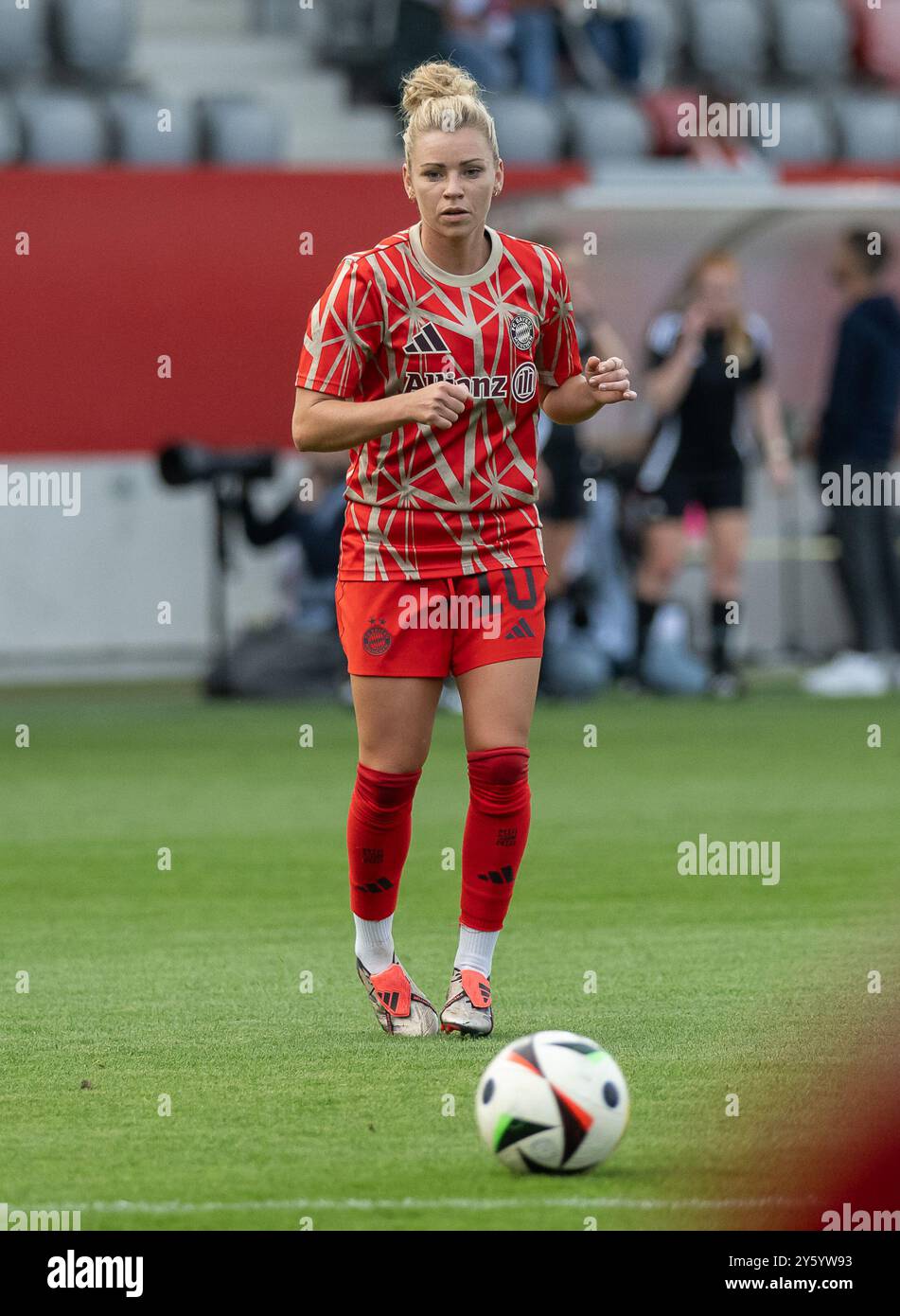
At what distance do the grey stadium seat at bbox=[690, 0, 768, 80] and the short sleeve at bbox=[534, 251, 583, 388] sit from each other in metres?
16.5

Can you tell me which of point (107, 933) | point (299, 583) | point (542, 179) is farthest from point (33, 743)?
point (542, 179)

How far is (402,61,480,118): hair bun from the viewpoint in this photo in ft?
17.6

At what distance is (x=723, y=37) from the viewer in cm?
2153

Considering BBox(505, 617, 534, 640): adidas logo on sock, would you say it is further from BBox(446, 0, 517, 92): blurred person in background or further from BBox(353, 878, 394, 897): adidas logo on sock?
BBox(446, 0, 517, 92): blurred person in background

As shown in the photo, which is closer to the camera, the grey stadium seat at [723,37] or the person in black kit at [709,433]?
the person in black kit at [709,433]

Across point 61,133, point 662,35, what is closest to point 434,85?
point 61,133

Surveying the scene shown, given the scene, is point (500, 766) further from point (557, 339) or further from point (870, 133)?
point (870, 133)

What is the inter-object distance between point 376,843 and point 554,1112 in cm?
142

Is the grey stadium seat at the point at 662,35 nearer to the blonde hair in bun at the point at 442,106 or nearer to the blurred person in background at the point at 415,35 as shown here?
the blurred person in background at the point at 415,35

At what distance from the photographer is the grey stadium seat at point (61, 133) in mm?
17953

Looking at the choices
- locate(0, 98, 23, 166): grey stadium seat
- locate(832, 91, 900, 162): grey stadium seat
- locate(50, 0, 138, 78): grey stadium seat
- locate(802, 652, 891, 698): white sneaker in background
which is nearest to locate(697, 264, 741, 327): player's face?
locate(802, 652, 891, 698): white sneaker in background

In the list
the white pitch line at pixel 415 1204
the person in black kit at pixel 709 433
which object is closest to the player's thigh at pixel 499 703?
the white pitch line at pixel 415 1204

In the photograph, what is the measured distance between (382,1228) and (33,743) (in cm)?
896

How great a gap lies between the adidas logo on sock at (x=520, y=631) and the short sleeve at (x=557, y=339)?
60 centimetres
